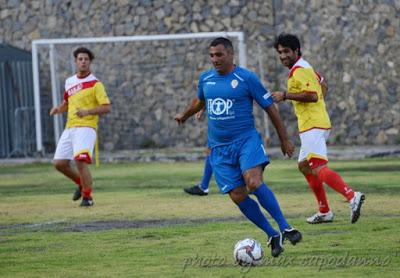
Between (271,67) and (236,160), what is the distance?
1960 centimetres

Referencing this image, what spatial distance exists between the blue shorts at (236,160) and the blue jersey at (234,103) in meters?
0.08

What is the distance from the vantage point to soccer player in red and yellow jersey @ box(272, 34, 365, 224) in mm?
13492

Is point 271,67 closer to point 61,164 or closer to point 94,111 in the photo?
point 61,164

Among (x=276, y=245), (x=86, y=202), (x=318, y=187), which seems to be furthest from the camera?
(x=86, y=202)

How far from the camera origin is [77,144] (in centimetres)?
1702

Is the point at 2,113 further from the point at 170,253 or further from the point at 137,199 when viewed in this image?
the point at 170,253

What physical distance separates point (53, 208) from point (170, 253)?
5.74 metres

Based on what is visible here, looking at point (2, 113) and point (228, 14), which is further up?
point (228, 14)

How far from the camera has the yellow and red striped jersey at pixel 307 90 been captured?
13.5m

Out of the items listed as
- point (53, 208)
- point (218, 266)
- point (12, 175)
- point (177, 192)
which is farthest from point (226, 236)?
point (12, 175)

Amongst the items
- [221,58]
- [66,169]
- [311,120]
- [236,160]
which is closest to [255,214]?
[236,160]

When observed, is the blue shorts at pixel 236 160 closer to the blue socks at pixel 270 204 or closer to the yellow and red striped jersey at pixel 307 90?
the blue socks at pixel 270 204

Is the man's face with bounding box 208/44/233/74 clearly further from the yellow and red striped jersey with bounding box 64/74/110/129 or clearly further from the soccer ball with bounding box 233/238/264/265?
the yellow and red striped jersey with bounding box 64/74/110/129

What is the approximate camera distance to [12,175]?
25.0 metres
